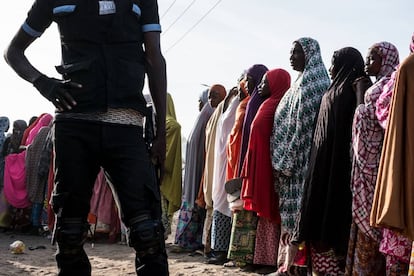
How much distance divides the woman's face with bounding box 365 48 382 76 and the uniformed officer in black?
96.8 inches

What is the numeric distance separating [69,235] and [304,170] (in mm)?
2932

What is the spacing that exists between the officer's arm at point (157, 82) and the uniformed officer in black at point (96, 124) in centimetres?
7

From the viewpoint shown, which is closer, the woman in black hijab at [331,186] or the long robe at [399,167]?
the long robe at [399,167]

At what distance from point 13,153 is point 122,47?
8.08 m

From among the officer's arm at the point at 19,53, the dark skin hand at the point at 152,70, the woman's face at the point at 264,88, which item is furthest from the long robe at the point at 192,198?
the officer's arm at the point at 19,53

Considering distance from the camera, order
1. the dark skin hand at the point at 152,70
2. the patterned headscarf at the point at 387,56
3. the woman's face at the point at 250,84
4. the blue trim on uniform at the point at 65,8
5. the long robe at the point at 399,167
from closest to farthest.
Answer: the blue trim on uniform at the point at 65,8, the dark skin hand at the point at 152,70, the long robe at the point at 399,167, the patterned headscarf at the point at 387,56, the woman's face at the point at 250,84

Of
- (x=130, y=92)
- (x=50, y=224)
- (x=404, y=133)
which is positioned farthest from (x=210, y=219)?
(x=130, y=92)

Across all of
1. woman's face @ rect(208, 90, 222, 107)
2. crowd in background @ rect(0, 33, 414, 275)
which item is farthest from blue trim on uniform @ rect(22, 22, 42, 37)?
woman's face @ rect(208, 90, 222, 107)

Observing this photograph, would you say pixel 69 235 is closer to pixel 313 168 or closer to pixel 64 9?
pixel 64 9

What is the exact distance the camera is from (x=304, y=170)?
199 inches

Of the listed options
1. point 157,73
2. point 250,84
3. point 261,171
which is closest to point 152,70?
point 157,73

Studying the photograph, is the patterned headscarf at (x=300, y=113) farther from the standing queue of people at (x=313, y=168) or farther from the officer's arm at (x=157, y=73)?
the officer's arm at (x=157, y=73)

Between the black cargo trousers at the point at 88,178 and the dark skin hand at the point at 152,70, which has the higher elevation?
the dark skin hand at the point at 152,70

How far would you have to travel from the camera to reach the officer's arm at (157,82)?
8.86 ft
